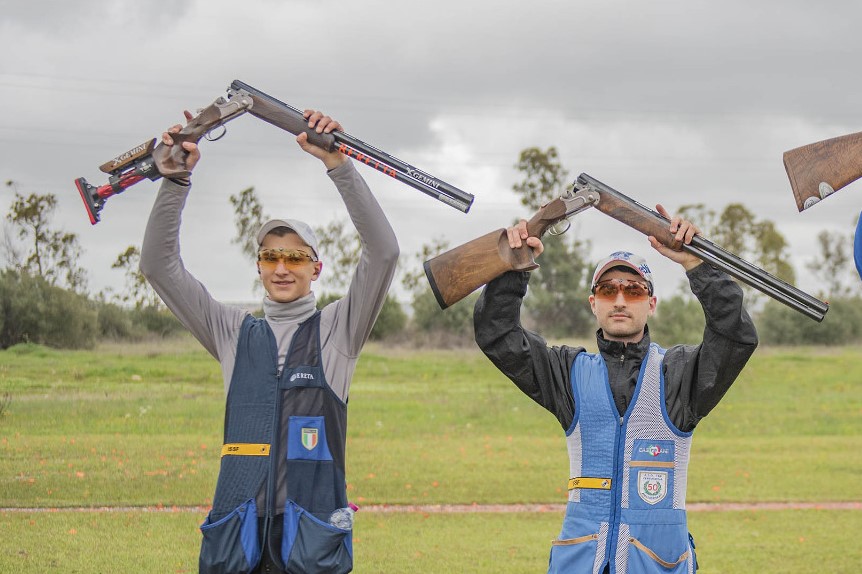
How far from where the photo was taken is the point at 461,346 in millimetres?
29266

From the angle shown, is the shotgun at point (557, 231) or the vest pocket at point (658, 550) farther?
the shotgun at point (557, 231)

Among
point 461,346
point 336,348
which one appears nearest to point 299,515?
point 336,348

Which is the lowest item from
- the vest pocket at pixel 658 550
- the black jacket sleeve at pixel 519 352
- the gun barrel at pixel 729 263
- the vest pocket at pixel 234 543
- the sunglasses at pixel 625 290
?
the vest pocket at pixel 234 543

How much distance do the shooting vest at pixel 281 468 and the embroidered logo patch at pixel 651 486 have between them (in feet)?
4.33

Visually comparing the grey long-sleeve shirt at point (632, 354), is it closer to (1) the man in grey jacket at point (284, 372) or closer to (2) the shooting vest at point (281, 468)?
(1) the man in grey jacket at point (284, 372)

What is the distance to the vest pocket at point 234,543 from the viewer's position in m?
4.78

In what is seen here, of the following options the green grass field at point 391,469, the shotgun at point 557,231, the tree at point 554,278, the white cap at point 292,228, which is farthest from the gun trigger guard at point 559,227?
the tree at point 554,278

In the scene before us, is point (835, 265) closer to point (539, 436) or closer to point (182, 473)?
point (539, 436)

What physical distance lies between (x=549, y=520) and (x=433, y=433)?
7.31m

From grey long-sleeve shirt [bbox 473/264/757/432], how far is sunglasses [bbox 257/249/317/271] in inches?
34.6

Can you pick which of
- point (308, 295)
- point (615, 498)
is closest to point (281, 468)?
point (308, 295)

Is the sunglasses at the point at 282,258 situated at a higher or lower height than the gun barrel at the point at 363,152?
lower

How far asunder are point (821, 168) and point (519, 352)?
1.66 metres

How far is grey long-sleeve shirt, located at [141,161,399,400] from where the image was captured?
201 inches
